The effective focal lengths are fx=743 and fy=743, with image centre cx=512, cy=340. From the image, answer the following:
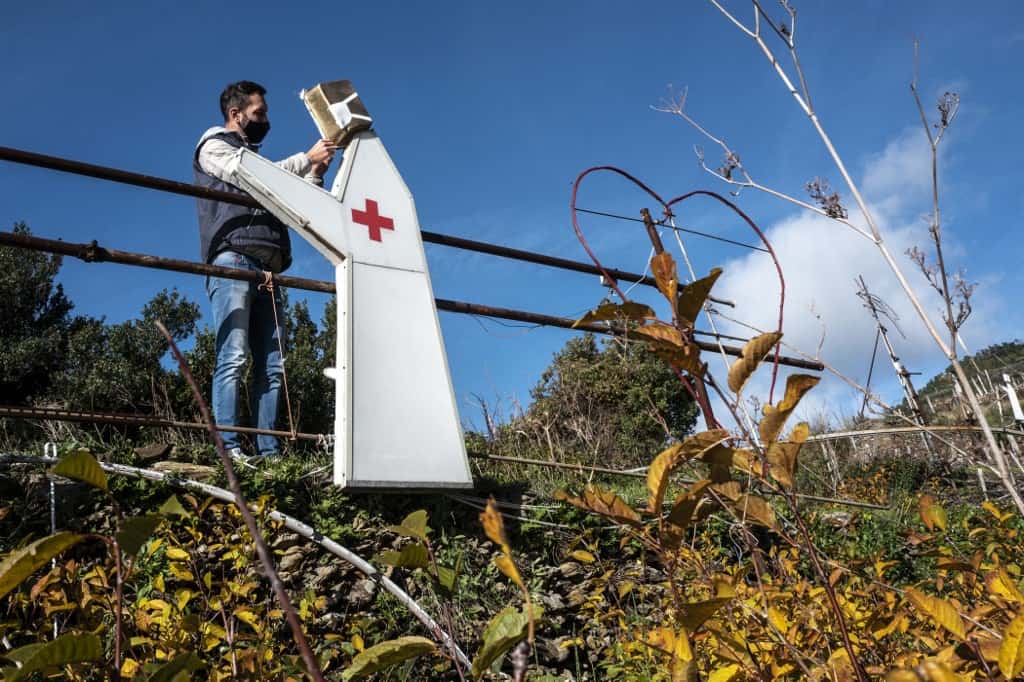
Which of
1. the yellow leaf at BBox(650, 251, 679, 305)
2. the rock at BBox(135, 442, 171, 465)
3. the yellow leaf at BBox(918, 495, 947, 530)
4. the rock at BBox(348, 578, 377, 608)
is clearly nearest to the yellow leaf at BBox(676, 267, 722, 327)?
the yellow leaf at BBox(650, 251, 679, 305)

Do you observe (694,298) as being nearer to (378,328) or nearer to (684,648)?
(684,648)

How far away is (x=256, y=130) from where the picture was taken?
153 inches

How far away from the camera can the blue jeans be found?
10.6ft

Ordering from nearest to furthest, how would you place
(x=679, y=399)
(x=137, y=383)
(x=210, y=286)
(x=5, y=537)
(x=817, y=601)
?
(x=817, y=601) < (x=5, y=537) < (x=210, y=286) < (x=679, y=399) < (x=137, y=383)

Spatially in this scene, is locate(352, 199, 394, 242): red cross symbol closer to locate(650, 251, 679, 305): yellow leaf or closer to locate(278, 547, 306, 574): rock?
locate(278, 547, 306, 574): rock

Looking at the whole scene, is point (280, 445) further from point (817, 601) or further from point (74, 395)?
point (74, 395)

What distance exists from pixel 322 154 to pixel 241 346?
103 centimetres

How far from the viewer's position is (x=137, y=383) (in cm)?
1162

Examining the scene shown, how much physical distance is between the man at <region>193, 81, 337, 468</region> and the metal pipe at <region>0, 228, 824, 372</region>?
0.23 metres

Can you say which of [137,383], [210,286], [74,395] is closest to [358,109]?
[210,286]

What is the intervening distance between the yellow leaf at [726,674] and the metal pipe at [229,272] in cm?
122

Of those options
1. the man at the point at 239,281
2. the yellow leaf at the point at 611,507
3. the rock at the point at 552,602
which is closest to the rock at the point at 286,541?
the man at the point at 239,281

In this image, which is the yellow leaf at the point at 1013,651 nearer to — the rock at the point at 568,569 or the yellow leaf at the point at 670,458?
the yellow leaf at the point at 670,458

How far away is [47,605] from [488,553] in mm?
1706
